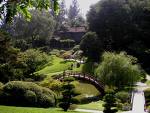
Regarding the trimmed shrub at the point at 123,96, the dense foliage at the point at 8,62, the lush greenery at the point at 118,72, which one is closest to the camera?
the trimmed shrub at the point at 123,96

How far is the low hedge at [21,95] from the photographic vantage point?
Answer: 89.6 feet

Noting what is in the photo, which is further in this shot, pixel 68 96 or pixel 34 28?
pixel 34 28

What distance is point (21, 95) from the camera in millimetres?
27625

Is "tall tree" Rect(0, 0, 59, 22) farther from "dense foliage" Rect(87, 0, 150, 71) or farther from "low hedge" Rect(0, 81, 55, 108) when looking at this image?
"dense foliage" Rect(87, 0, 150, 71)

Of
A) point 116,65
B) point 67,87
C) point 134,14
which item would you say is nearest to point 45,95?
point 67,87

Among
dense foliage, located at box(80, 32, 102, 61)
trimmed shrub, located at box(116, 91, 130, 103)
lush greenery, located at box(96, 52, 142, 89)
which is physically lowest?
trimmed shrub, located at box(116, 91, 130, 103)

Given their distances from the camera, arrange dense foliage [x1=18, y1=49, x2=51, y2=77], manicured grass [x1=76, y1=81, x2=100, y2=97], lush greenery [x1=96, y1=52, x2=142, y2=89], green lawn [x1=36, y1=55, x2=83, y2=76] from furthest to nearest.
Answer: green lawn [x1=36, y1=55, x2=83, y2=76] → dense foliage [x1=18, y1=49, x2=51, y2=77] → lush greenery [x1=96, y1=52, x2=142, y2=89] → manicured grass [x1=76, y1=81, x2=100, y2=97]

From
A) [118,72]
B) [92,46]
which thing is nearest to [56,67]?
[92,46]

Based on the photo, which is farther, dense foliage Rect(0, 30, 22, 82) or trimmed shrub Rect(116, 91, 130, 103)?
dense foliage Rect(0, 30, 22, 82)

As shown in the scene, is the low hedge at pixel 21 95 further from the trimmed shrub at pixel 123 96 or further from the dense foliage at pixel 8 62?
the trimmed shrub at pixel 123 96

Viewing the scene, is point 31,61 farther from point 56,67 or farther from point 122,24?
point 122,24

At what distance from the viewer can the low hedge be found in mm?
27312

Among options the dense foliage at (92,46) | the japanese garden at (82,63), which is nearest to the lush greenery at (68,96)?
the japanese garden at (82,63)

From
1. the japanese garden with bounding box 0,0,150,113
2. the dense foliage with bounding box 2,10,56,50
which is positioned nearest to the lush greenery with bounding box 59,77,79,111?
the japanese garden with bounding box 0,0,150,113
